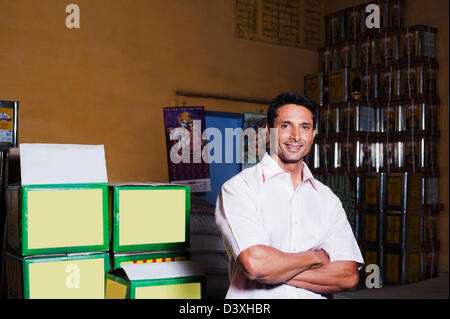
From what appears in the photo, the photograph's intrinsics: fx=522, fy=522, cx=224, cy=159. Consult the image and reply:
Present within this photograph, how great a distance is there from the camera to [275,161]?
184 cm

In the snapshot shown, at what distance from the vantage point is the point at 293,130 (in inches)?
69.4

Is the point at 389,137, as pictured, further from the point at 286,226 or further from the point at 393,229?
the point at 286,226

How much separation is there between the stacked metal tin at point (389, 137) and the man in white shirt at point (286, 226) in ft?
12.4

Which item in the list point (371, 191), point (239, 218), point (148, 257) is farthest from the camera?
point (371, 191)

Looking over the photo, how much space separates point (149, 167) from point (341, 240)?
12.7ft

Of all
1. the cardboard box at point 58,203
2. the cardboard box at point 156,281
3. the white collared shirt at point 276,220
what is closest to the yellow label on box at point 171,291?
the cardboard box at point 156,281

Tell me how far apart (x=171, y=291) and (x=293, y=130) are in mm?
705

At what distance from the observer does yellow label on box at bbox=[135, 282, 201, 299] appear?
1.77m

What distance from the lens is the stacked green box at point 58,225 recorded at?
183 cm

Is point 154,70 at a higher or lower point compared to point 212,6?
lower

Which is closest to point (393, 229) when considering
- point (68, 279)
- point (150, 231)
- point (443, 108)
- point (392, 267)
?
point (392, 267)

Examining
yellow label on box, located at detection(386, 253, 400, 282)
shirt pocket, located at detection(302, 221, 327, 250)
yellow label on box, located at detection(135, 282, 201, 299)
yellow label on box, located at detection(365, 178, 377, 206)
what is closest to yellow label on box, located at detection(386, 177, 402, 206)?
yellow label on box, located at detection(365, 178, 377, 206)
